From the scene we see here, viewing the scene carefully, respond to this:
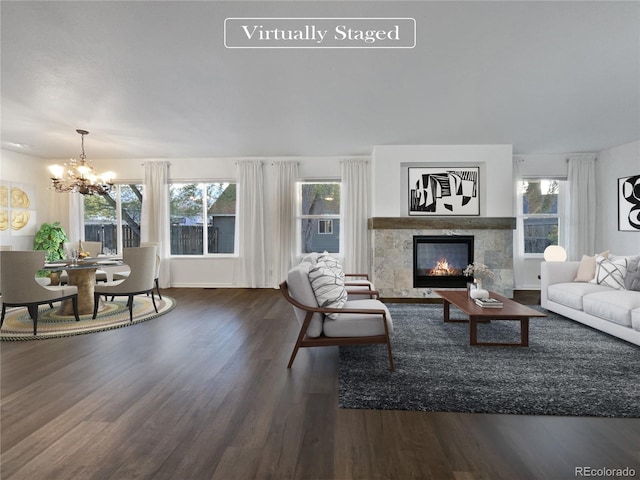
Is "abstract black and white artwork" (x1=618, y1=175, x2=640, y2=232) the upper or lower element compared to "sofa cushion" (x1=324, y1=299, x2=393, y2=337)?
upper

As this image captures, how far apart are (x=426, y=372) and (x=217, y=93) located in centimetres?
346

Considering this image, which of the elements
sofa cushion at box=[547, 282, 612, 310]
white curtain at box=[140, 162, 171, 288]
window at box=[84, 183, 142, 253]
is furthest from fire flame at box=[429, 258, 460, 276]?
window at box=[84, 183, 142, 253]

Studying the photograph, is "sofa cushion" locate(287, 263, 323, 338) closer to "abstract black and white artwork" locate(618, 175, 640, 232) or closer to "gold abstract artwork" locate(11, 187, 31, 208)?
"abstract black and white artwork" locate(618, 175, 640, 232)

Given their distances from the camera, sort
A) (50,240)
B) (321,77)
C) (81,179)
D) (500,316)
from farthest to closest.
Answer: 1. (50,240)
2. (81,179)
3. (321,77)
4. (500,316)

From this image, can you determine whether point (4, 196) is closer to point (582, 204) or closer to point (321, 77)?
point (321, 77)

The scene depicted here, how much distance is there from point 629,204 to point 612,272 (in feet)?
8.74

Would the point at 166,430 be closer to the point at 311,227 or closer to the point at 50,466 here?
the point at 50,466

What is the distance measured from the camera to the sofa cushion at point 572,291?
3.66 meters

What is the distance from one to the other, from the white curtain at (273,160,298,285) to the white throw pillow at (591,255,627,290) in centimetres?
469

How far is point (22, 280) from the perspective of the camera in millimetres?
3420

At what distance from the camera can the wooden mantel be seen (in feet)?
17.3

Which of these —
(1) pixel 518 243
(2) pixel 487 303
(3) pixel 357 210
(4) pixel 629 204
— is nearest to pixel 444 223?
(3) pixel 357 210

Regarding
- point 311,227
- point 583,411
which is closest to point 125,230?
point 311,227

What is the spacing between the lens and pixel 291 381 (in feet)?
7.64
